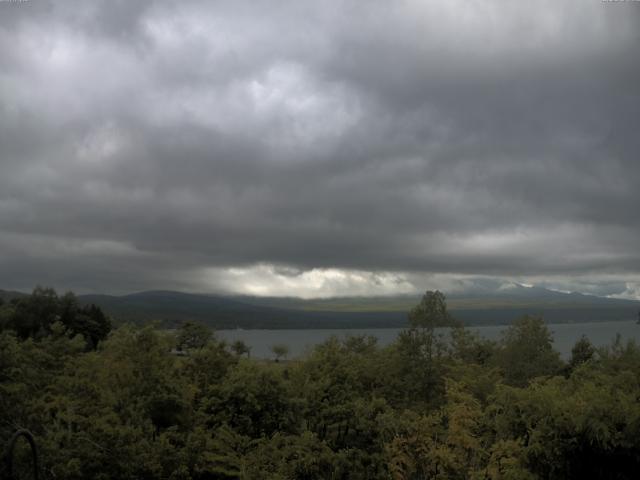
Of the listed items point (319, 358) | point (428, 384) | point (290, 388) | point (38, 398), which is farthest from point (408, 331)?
point (38, 398)

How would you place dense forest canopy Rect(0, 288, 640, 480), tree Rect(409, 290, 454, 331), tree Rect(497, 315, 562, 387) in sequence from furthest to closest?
tree Rect(497, 315, 562, 387), tree Rect(409, 290, 454, 331), dense forest canopy Rect(0, 288, 640, 480)

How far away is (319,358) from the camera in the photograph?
76.8 ft

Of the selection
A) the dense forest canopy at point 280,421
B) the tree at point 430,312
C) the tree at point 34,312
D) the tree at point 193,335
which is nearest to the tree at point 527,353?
the tree at point 430,312

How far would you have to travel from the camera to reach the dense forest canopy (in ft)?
49.6

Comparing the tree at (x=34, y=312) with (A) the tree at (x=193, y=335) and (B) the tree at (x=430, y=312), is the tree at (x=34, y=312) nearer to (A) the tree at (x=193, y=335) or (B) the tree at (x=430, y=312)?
(A) the tree at (x=193, y=335)

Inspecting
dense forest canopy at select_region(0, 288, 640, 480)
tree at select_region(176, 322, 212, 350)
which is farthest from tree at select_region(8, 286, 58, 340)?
dense forest canopy at select_region(0, 288, 640, 480)

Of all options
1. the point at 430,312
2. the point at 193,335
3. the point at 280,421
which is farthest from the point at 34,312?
the point at 280,421

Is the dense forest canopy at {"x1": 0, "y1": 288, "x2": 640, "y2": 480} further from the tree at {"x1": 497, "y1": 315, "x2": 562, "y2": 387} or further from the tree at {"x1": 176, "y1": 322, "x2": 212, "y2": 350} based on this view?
the tree at {"x1": 497, "y1": 315, "x2": 562, "y2": 387}

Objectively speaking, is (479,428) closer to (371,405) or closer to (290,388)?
(371,405)

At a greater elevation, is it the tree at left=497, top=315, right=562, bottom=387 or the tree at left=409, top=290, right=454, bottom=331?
the tree at left=409, top=290, right=454, bottom=331

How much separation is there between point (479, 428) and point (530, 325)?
21618mm

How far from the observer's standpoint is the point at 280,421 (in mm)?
19438

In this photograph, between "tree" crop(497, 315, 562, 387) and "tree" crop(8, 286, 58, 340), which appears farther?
"tree" crop(8, 286, 58, 340)

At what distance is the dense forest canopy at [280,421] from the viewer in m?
15.1
